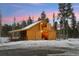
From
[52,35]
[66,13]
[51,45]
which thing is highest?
[66,13]

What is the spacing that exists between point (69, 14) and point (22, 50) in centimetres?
59

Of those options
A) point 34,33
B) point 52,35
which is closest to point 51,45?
point 52,35

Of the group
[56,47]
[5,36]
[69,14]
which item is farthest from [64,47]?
[5,36]

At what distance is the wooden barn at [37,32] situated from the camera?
333 centimetres

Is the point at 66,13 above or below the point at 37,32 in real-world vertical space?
above

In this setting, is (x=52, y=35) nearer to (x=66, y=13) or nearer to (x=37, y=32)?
(x=37, y=32)

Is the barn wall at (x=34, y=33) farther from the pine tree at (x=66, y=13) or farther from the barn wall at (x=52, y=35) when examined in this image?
the pine tree at (x=66, y=13)

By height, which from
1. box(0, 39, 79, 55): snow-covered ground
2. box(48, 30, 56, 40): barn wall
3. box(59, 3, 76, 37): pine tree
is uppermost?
box(59, 3, 76, 37): pine tree

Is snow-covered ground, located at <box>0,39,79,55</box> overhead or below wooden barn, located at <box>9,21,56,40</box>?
below

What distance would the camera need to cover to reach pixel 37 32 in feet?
10.9

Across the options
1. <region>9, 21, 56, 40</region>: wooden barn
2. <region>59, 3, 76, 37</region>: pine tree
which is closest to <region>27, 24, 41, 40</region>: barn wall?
<region>9, 21, 56, 40</region>: wooden barn

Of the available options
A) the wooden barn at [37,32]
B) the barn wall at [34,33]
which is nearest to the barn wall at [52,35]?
the wooden barn at [37,32]

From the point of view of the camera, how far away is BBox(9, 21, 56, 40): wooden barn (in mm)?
3328

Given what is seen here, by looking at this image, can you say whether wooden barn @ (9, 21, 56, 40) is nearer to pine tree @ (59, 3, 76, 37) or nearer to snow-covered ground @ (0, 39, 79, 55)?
snow-covered ground @ (0, 39, 79, 55)
